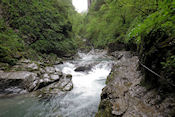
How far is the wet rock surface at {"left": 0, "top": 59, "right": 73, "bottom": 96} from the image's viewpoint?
181 inches

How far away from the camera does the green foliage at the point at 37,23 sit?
31.9ft

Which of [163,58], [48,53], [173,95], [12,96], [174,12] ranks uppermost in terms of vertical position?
[48,53]

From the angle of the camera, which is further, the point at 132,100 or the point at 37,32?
the point at 37,32

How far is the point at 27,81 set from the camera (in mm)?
4977

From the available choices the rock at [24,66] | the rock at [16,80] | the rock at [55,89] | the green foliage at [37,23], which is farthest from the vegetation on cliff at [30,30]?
the rock at [55,89]

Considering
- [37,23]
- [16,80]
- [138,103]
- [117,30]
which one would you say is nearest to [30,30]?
[37,23]

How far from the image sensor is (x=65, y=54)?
1462 cm

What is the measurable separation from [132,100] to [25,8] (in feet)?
45.8

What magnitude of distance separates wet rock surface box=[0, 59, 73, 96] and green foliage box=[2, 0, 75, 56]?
553 centimetres

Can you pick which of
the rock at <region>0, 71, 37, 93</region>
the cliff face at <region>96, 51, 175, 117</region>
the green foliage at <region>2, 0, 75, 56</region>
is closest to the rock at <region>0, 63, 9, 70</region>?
the rock at <region>0, 71, 37, 93</region>

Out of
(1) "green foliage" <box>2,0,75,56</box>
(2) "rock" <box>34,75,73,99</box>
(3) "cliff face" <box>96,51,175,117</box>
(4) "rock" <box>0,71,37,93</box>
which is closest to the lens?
(3) "cliff face" <box>96,51,175,117</box>

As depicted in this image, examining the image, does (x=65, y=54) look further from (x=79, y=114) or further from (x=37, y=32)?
(x=79, y=114)

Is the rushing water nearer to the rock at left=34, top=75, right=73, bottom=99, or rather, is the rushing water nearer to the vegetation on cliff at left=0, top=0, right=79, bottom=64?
the rock at left=34, top=75, right=73, bottom=99

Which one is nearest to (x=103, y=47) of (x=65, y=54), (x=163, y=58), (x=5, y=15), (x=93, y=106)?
(x=65, y=54)
